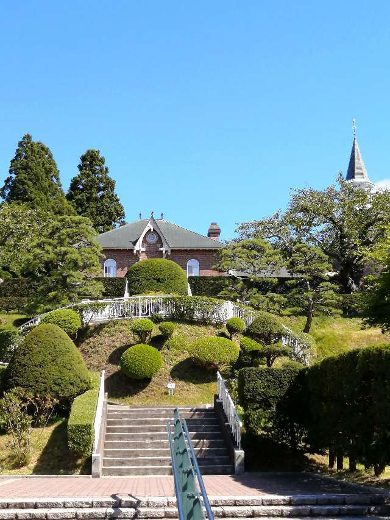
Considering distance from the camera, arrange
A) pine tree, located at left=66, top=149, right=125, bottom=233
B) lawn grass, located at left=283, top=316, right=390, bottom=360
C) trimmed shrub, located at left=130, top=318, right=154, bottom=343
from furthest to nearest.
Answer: pine tree, located at left=66, top=149, right=125, bottom=233
lawn grass, located at left=283, top=316, right=390, bottom=360
trimmed shrub, located at left=130, top=318, right=154, bottom=343

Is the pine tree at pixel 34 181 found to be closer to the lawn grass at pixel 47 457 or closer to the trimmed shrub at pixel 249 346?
the trimmed shrub at pixel 249 346

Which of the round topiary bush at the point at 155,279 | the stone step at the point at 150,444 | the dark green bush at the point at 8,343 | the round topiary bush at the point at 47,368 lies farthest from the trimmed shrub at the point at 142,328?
the stone step at the point at 150,444

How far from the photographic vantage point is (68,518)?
373 inches

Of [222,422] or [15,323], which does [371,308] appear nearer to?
[222,422]

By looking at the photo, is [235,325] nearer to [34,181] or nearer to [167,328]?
[167,328]

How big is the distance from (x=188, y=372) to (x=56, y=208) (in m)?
37.1

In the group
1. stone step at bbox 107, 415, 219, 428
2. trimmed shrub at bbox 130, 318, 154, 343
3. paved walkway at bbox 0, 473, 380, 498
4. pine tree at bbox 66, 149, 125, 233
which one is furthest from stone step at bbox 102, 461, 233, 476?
pine tree at bbox 66, 149, 125, 233

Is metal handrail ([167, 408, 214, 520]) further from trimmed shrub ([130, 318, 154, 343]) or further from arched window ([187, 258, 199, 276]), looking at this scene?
arched window ([187, 258, 199, 276])

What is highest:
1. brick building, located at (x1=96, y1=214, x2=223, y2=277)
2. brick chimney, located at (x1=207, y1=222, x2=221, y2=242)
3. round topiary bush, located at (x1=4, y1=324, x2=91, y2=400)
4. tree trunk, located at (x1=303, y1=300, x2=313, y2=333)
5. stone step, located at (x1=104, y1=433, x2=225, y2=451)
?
brick chimney, located at (x1=207, y1=222, x2=221, y2=242)

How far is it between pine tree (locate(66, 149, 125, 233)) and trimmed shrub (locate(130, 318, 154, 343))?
123 ft

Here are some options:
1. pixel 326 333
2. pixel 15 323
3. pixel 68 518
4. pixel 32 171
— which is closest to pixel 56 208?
pixel 32 171

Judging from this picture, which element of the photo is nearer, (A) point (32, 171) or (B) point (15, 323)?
(B) point (15, 323)

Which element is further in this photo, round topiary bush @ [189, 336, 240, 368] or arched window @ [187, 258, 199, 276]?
arched window @ [187, 258, 199, 276]

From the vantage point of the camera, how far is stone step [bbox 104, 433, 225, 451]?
15.3 meters
